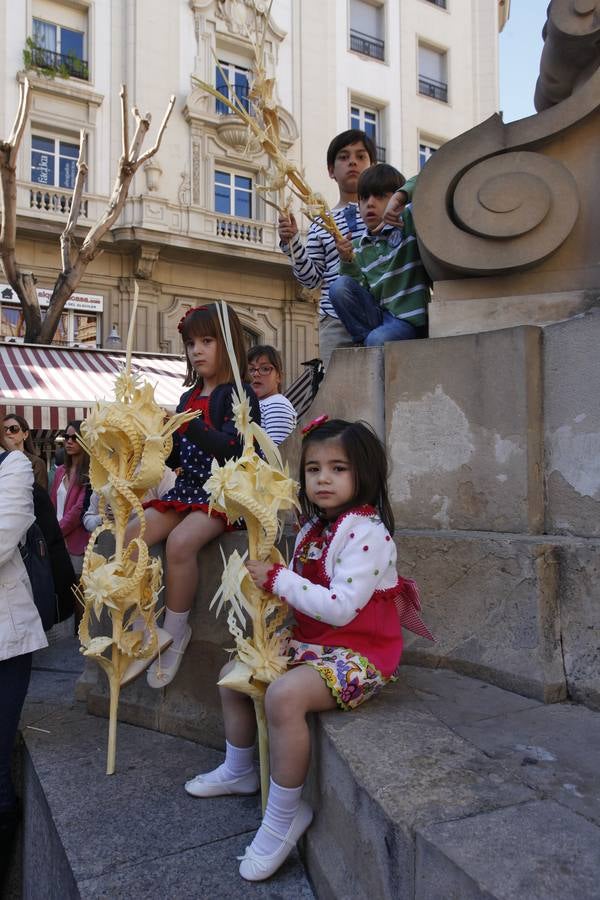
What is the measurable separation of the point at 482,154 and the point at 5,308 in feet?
45.7

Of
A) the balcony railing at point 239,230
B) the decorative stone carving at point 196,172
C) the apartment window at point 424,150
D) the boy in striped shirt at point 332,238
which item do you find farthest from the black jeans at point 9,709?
the apartment window at point 424,150

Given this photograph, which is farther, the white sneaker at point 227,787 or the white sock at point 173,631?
the white sock at point 173,631

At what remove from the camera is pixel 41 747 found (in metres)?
2.76

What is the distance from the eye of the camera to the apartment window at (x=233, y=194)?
17703 millimetres

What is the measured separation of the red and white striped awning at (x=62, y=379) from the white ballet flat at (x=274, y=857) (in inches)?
282

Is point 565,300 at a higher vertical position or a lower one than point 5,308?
lower

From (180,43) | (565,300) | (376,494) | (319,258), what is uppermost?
(180,43)

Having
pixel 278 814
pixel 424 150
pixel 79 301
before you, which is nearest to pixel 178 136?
pixel 79 301

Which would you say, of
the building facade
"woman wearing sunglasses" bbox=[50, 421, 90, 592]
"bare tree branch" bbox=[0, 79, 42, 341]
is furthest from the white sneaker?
the building facade

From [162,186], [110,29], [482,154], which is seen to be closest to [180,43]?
[110,29]

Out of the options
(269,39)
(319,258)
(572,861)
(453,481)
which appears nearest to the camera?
(572,861)

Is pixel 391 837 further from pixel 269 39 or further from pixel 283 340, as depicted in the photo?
pixel 269 39

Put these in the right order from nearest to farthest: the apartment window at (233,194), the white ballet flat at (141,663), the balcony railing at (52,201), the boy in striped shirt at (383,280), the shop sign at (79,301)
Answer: the white ballet flat at (141,663) → the boy in striped shirt at (383,280) → the shop sign at (79,301) → the balcony railing at (52,201) → the apartment window at (233,194)

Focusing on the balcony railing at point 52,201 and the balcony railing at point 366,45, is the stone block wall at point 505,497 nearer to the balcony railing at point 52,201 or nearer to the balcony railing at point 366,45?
the balcony railing at point 52,201
